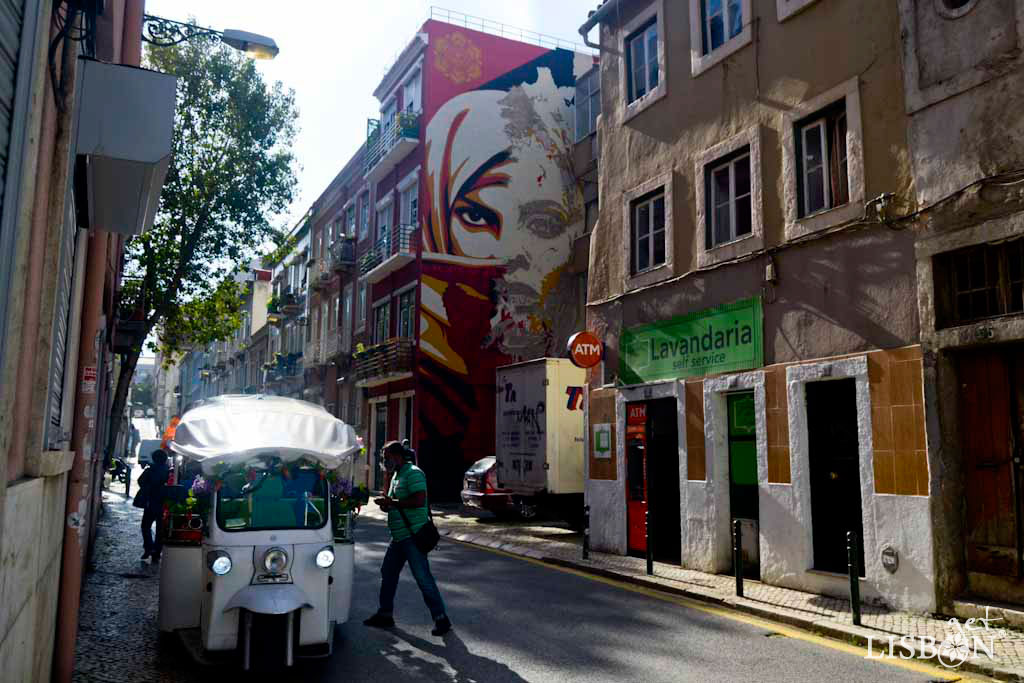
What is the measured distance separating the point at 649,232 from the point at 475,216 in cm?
1401

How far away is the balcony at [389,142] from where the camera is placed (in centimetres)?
2775

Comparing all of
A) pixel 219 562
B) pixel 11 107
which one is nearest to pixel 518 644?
pixel 219 562

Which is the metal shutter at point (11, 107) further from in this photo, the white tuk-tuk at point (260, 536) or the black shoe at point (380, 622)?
the black shoe at point (380, 622)

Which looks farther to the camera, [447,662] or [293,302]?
[293,302]

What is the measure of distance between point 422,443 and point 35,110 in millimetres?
23702

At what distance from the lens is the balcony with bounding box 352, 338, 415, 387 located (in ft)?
89.2

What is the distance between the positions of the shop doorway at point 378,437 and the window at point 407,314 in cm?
328

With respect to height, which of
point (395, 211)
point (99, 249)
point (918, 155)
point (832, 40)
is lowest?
point (99, 249)

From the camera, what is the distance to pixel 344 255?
34375mm

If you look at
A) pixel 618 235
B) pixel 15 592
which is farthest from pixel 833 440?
pixel 15 592

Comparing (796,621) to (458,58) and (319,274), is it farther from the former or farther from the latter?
(319,274)

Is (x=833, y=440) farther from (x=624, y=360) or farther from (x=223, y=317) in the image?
A: (x=223, y=317)

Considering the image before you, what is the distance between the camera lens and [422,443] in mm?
26484

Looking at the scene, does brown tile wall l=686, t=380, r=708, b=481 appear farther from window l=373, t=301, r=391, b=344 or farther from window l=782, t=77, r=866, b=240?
window l=373, t=301, r=391, b=344
